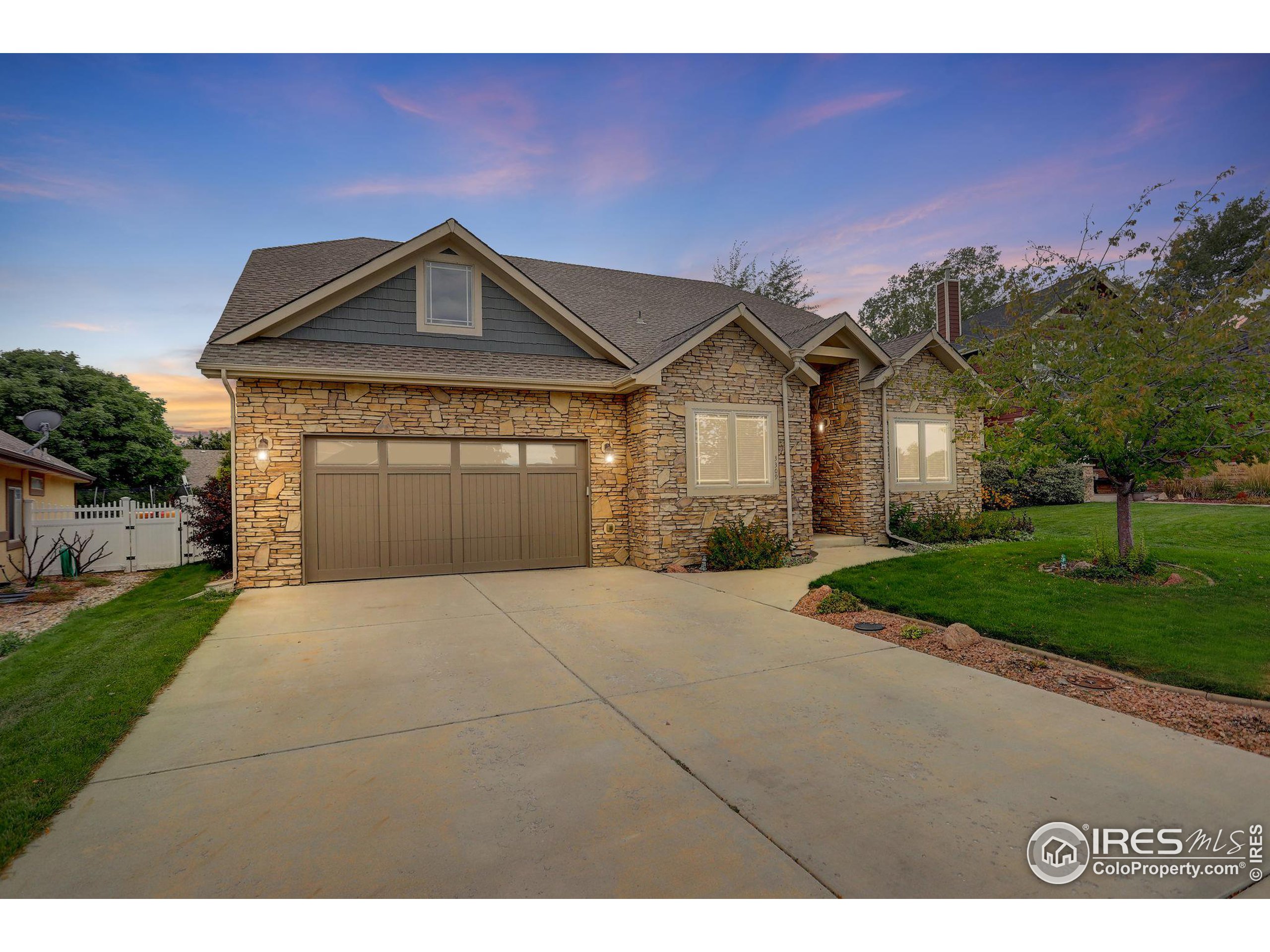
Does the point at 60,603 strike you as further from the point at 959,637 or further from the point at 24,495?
the point at 959,637

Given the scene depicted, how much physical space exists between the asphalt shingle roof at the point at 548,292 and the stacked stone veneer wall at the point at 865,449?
183 centimetres

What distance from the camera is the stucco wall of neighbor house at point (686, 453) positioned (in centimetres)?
1043

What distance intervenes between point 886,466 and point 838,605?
6.58 metres

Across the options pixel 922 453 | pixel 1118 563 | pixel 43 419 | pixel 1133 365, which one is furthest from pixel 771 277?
pixel 43 419

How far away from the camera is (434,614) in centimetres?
718

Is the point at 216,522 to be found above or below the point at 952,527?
above

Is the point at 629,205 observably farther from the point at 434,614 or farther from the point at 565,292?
the point at 434,614

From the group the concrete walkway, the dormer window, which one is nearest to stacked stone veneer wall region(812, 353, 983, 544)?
the concrete walkway

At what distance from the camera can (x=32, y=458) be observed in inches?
468

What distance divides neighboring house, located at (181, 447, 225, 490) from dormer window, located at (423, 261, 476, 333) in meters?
39.7

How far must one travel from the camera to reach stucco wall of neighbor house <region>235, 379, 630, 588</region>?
901 centimetres

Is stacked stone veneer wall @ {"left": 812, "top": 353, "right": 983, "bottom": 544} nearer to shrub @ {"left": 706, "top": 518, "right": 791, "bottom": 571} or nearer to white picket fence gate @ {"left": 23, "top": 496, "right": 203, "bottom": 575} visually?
shrub @ {"left": 706, "top": 518, "right": 791, "bottom": 571}

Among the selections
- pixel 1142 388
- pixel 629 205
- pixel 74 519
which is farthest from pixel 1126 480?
pixel 74 519

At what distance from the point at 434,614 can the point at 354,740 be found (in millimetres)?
3583
